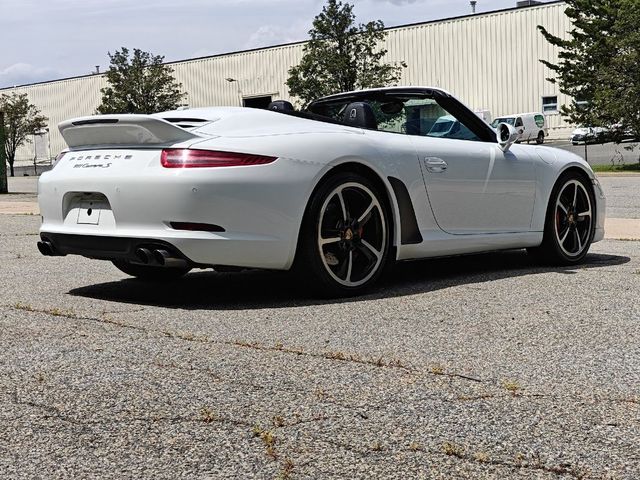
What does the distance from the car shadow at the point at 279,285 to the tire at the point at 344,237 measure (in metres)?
0.11

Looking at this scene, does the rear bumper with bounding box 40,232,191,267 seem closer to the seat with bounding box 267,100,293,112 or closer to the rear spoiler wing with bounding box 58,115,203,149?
the rear spoiler wing with bounding box 58,115,203,149

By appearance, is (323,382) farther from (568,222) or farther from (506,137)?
(568,222)

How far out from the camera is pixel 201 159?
5.12 metres

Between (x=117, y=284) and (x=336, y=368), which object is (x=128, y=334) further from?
(x=117, y=284)

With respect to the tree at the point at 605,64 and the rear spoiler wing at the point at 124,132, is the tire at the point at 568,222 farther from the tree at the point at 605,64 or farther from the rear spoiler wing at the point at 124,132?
the tree at the point at 605,64

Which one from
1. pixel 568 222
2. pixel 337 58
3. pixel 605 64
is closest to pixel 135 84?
pixel 337 58

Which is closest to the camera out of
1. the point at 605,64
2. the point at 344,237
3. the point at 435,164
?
the point at 344,237

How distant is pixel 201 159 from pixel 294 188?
558 mm

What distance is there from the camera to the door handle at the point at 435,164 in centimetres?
613

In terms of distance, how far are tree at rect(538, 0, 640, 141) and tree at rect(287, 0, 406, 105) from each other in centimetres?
756

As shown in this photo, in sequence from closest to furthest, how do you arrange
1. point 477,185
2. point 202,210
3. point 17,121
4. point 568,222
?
point 202,210 → point 477,185 → point 568,222 → point 17,121

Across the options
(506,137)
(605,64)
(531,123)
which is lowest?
(506,137)

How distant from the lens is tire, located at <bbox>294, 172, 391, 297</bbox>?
5449 mm

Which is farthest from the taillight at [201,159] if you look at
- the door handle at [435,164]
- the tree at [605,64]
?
the tree at [605,64]
